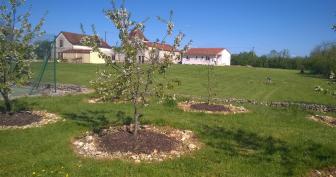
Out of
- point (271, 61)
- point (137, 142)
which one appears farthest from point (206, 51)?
point (137, 142)

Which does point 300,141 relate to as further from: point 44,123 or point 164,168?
point 44,123

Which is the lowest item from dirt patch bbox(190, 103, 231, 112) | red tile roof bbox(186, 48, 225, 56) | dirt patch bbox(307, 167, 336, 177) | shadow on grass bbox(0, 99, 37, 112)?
dirt patch bbox(307, 167, 336, 177)

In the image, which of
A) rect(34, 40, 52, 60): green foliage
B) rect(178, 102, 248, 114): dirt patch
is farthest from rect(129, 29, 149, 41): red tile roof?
rect(178, 102, 248, 114): dirt patch

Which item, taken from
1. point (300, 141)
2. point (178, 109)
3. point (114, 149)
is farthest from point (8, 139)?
point (300, 141)

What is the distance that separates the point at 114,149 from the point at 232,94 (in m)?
18.3

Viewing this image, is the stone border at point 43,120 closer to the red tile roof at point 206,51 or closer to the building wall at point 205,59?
the building wall at point 205,59

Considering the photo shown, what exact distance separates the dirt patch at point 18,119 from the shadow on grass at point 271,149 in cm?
661

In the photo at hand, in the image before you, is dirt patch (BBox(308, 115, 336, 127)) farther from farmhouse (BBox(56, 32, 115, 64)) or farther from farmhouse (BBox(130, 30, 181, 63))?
farmhouse (BBox(56, 32, 115, 64))

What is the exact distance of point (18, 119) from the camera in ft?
43.6

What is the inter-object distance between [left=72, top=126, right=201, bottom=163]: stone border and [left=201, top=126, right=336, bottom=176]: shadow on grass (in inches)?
26.0

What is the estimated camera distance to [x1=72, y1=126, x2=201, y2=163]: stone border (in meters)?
9.48

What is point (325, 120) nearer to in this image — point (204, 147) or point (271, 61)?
point (204, 147)

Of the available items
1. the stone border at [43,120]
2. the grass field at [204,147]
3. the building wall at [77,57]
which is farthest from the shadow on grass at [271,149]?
the building wall at [77,57]

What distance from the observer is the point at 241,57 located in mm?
89562
